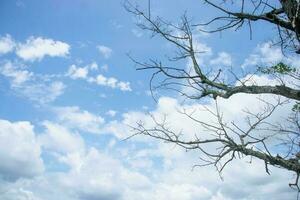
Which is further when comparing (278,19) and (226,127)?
(226,127)

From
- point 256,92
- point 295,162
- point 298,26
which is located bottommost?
point 295,162

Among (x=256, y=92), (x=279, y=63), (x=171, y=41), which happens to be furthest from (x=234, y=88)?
(x=171, y=41)

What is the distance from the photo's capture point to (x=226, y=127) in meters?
9.23

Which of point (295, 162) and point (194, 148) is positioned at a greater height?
point (194, 148)

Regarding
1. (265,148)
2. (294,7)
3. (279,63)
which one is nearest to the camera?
(294,7)

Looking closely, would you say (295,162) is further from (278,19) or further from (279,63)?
(278,19)

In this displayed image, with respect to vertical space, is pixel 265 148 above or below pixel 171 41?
below

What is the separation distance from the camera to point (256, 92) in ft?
29.3

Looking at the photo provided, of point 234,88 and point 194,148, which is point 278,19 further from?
point 194,148

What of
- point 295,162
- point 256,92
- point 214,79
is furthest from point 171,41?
point 295,162

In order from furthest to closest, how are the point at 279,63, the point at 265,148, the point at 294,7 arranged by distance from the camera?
the point at 279,63
the point at 265,148
the point at 294,7

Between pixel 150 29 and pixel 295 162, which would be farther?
pixel 150 29

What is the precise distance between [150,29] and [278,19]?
283cm

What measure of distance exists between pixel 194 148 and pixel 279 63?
2.60 m
